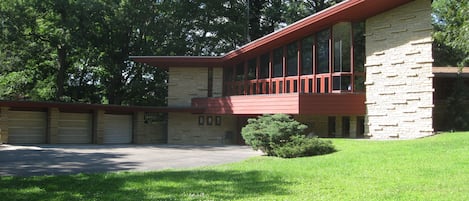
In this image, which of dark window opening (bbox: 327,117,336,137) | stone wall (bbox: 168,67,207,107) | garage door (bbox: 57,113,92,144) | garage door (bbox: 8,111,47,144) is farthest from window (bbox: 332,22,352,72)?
garage door (bbox: 8,111,47,144)

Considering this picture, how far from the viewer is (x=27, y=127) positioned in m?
22.2

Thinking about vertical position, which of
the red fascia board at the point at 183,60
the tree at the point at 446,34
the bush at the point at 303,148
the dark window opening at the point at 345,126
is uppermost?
the tree at the point at 446,34

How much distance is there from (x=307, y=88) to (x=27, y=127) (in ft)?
48.6

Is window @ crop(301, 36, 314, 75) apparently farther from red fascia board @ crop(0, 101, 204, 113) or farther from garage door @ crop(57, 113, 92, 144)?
garage door @ crop(57, 113, 92, 144)

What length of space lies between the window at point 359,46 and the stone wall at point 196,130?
10479mm

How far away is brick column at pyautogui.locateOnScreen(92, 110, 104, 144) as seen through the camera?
81.6 feet

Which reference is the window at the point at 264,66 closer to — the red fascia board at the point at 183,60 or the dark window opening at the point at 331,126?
the red fascia board at the point at 183,60

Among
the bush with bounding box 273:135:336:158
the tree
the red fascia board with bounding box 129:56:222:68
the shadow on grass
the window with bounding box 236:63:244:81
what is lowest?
the shadow on grass

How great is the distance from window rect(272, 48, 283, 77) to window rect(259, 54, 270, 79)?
641 mm

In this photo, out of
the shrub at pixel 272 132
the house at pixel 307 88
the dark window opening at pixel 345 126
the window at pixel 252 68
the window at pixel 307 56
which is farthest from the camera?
the window at pixel 252 68

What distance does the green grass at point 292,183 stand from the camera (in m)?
7.21

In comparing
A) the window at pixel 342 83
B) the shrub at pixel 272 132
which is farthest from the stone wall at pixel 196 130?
the shrub at pixel 272 132

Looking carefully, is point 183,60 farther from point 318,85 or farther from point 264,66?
point 318,85

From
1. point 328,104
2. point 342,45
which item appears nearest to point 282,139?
point 328,104
